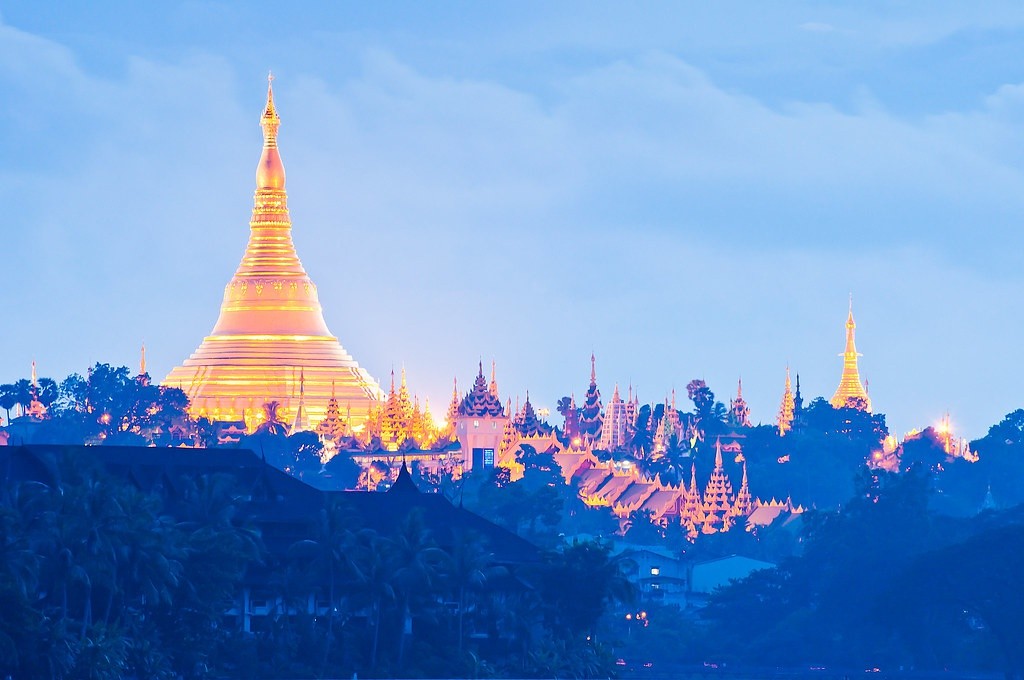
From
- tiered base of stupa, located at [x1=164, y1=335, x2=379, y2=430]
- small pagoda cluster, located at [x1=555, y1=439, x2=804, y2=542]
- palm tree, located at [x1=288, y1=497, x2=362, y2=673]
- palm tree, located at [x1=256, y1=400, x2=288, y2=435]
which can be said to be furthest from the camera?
tiered base of stupa, located at [x1=164, y1=335, x2=379, y2=430]

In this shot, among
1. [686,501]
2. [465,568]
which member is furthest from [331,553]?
[686,501]

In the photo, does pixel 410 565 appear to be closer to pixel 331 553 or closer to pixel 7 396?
pixel 331 553

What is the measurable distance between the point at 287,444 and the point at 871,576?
213ft

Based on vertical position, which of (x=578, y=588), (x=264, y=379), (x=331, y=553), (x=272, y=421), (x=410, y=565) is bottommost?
(x=578, y=588)

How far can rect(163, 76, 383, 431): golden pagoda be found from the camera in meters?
181

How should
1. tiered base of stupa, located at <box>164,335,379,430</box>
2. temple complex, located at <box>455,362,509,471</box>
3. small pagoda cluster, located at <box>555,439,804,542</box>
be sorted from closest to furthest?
small pagoda cluster, located at <box>555,439,804,542</box> → tiered base of stupa, located at <box>164,335,379,430</box> → temple complex, located at <box>455,362,509,471</box>

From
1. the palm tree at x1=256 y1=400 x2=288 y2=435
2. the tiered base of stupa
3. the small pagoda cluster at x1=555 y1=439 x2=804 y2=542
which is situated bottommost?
the small pagoda cluster at x1=555 y1=439 x2=804 y2=542

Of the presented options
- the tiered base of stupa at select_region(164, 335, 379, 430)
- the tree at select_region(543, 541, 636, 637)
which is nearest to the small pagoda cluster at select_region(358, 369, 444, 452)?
the tiered base of stupa at select_region(164, 335, 379, 430)

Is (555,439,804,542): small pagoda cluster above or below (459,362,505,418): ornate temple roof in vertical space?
below

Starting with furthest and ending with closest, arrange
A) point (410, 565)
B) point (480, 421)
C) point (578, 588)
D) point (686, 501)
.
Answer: point (480, 421) → point (686, 501) → point (578, 588) → point (410, 565)

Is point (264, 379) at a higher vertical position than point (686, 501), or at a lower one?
higher

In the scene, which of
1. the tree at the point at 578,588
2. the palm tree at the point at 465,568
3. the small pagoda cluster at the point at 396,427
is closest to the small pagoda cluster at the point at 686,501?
the small pagoda cluster at the point at 396,427

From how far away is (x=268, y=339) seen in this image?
182750 mm

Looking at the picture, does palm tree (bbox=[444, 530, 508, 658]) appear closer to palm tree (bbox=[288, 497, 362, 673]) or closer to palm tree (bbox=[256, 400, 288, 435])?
palm tree (bbox=[288, 497, 362, 673])
